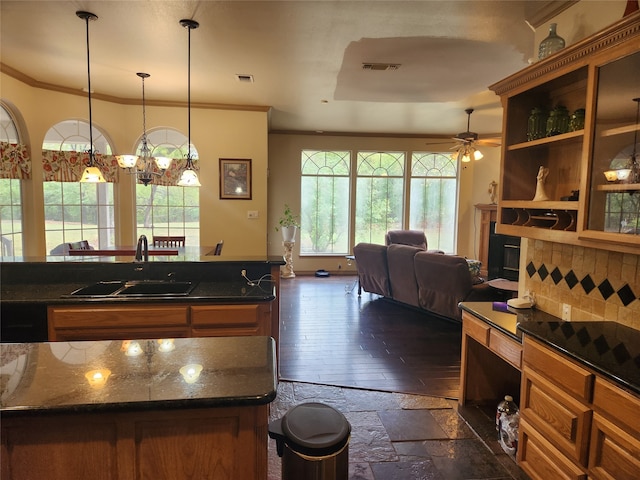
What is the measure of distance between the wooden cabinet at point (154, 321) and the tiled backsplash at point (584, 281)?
5.93 ft

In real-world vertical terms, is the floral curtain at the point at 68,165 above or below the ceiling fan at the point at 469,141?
below

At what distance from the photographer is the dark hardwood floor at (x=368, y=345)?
3314 millimetres

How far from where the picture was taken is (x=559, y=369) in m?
1.77

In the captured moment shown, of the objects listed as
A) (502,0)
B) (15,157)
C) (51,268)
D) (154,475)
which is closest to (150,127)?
(15,157)

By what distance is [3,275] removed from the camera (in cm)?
288

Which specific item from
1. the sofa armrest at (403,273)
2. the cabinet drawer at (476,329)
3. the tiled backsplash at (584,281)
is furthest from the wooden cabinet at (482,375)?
the sofa armrest at (403,273)

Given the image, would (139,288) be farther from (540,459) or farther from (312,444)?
(540,459)

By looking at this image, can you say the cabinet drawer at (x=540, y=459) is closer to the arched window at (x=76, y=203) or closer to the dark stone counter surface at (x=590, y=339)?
the dark stone counter surface at (x=590, y=339)

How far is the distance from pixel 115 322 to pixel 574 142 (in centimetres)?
296

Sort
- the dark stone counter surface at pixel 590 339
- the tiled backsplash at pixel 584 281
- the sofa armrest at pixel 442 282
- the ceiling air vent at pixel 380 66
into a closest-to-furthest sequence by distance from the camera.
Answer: the dark stone counter surface at pixel 590 339
the tiled backsplash at pixel 584 281
the ceiling air vent at pixel 380 66
the sofa armrest at pixel 442 282

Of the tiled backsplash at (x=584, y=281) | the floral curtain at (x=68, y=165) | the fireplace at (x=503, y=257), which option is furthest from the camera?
the fireplace at (x=503, y=257)

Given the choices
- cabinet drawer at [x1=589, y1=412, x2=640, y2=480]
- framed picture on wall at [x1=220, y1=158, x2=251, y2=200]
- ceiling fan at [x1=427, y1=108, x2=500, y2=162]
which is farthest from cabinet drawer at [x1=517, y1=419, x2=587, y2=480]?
framed picture on wall at [x1=220, y1=158, x2=251, y2=200]

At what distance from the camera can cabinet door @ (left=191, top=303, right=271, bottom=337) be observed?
2592mm

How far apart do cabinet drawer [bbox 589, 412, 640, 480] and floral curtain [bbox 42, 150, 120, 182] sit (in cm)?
531
